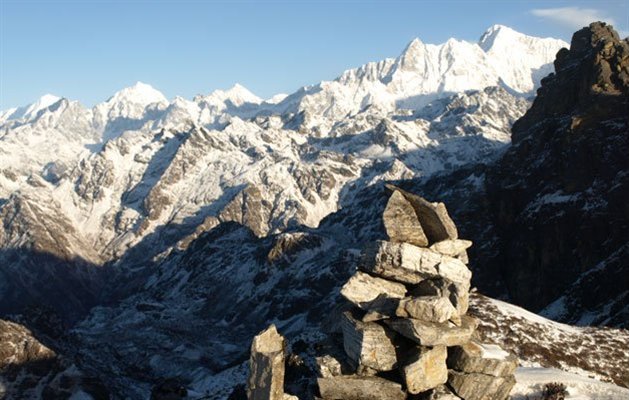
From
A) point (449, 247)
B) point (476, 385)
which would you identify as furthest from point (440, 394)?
point (449, 247)

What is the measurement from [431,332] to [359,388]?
465 cm

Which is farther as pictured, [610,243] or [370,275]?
[610,243]

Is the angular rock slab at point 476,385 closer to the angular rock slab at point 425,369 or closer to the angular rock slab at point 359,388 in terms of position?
the angular rock slab at point 425,369

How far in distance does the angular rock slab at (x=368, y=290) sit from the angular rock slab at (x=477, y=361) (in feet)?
13.8

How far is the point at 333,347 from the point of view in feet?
120

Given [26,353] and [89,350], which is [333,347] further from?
[89,350]

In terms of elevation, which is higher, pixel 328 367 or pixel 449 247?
pixel 449 247

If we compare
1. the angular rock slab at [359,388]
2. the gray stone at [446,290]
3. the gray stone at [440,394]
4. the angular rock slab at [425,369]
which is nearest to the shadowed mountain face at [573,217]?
the gray stone at [446,290]

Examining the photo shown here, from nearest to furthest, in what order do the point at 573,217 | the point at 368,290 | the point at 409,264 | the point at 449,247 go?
the point at 409,264 → the point at 368,290 → the point at 449,247 → the point at 573,217

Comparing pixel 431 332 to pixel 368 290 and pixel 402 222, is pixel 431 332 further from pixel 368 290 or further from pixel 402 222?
pixel 402 222

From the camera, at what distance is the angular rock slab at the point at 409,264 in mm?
36062

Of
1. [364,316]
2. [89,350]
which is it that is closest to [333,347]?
[364,316]

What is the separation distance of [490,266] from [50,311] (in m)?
120

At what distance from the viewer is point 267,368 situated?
33.8 m
